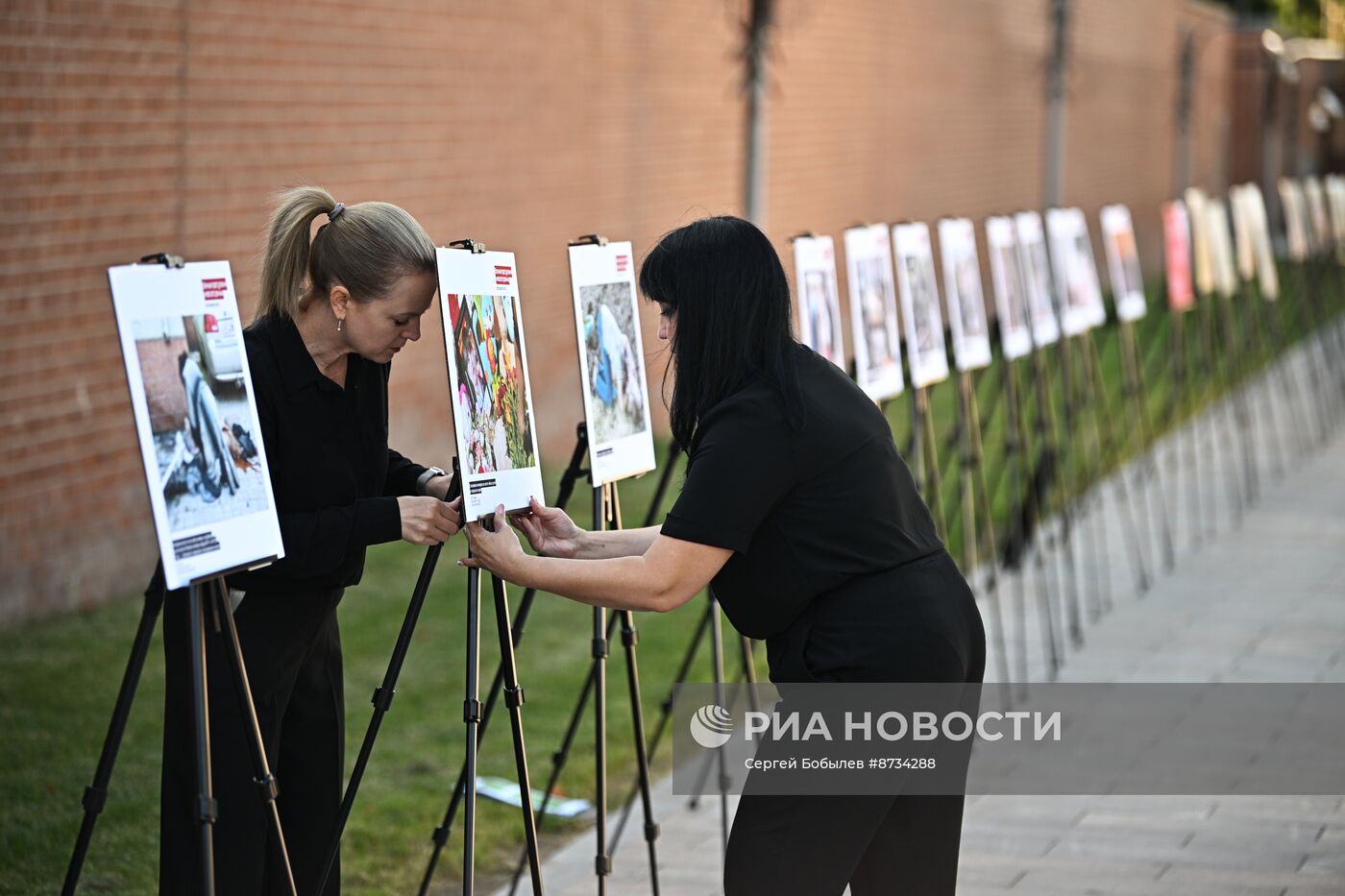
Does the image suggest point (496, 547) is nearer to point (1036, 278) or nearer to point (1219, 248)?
point (1036, 278)

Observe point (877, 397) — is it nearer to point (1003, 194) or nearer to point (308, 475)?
point (308, 475)

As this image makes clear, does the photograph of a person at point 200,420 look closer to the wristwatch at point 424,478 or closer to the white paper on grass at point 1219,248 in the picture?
the wristwatch at point 424,478

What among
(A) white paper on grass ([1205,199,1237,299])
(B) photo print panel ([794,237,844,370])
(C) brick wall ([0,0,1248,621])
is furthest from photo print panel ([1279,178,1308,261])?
(B) photo print panel ([794,237,844,370])

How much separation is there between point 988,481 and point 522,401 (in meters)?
8.51

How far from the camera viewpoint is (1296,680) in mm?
7078

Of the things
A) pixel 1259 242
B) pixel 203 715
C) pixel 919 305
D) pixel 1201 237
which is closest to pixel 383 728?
pixel 919 305

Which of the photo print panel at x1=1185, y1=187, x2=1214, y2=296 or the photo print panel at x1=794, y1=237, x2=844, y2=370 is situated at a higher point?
the photo print panel at x1=794, y1=237, x2=844, y2=370

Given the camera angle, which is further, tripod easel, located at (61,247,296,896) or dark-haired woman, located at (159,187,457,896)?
dark-haired woman, located at (159,187,457,896)

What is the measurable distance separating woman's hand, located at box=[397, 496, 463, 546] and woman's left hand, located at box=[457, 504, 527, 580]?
0.05m

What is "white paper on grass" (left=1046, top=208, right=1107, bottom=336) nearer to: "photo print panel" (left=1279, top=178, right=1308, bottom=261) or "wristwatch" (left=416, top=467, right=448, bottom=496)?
"wristwatch" (left=416, top=467, right=448, bottom=496)

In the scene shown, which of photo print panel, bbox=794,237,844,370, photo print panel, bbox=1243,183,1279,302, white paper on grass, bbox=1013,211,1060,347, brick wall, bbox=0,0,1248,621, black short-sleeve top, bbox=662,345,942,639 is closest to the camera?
black short-sleeve top, bbox=662,345,942,639

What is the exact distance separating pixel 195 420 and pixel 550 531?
3.01 feet

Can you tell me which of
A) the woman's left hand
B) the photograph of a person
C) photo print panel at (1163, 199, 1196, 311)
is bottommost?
photo print panel at (1163, 199, 1196, 311)

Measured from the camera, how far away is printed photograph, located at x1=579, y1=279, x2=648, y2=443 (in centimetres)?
407
